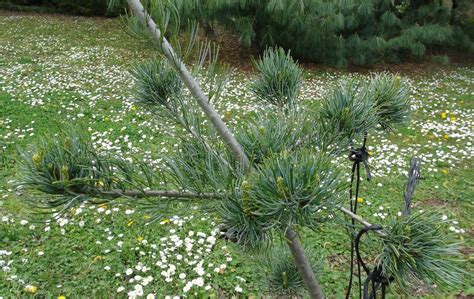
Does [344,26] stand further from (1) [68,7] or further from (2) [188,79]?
(1) [68,7]

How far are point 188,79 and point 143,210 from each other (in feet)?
1.00

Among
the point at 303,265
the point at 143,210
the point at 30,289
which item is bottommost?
the point at 30,289

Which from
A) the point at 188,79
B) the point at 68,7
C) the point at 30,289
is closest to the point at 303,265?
the point at 188,79

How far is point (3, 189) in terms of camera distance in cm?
422

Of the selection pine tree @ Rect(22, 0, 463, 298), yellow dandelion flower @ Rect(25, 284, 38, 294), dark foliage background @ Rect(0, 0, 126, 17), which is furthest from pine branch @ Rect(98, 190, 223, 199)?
dark foliage background @ Rect(0, 0, 126, 17)

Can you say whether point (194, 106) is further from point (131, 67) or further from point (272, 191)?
point (272, 191)

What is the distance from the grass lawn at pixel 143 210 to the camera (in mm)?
2854

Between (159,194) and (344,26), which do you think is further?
(344,26)

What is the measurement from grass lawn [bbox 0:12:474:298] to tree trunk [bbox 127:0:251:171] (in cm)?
9

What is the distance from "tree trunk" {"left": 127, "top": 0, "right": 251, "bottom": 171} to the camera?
2.62 ft

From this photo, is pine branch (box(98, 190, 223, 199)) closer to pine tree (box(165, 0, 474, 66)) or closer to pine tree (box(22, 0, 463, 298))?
pine tree (box(22, 0, 463, 298))

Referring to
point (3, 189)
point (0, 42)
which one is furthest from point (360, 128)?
point (0, 42)

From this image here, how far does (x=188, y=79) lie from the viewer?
88 cm

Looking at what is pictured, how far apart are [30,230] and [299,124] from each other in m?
3.19
